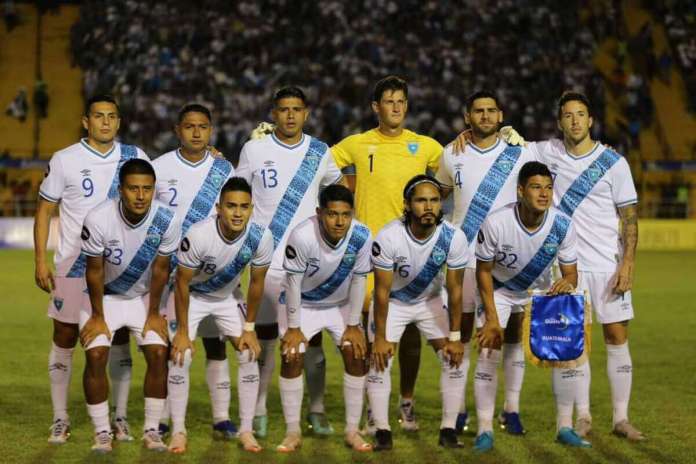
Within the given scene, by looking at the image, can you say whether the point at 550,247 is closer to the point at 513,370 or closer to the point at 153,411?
the point at 513,370

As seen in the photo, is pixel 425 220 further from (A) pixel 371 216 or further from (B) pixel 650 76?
(B) pixel 650 76

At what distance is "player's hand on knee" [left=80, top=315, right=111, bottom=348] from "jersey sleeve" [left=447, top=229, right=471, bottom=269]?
202cm

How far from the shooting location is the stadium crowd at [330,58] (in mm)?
24781

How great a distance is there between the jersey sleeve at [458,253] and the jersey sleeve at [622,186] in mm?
1206

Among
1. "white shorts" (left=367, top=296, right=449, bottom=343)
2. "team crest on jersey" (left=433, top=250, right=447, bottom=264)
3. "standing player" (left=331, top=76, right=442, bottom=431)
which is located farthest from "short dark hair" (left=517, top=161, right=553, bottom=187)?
"standing player" (left=331, top=76, right=442, bottom=431)

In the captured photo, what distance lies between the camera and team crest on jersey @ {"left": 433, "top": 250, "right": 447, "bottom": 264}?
23.3ft

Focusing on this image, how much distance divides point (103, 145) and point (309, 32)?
64.2 ft

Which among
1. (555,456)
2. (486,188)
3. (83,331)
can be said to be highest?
(486,188)

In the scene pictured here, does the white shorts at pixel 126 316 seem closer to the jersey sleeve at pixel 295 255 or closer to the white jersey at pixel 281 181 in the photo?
the jersey sleeve at pixel 295 255

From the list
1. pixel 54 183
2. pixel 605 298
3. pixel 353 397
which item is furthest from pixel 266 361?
pixel 605 298

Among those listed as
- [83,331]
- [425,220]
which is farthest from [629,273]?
[83,331]

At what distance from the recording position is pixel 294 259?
23.1 feet

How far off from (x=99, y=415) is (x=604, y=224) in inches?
131

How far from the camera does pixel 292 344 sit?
7059 mm
